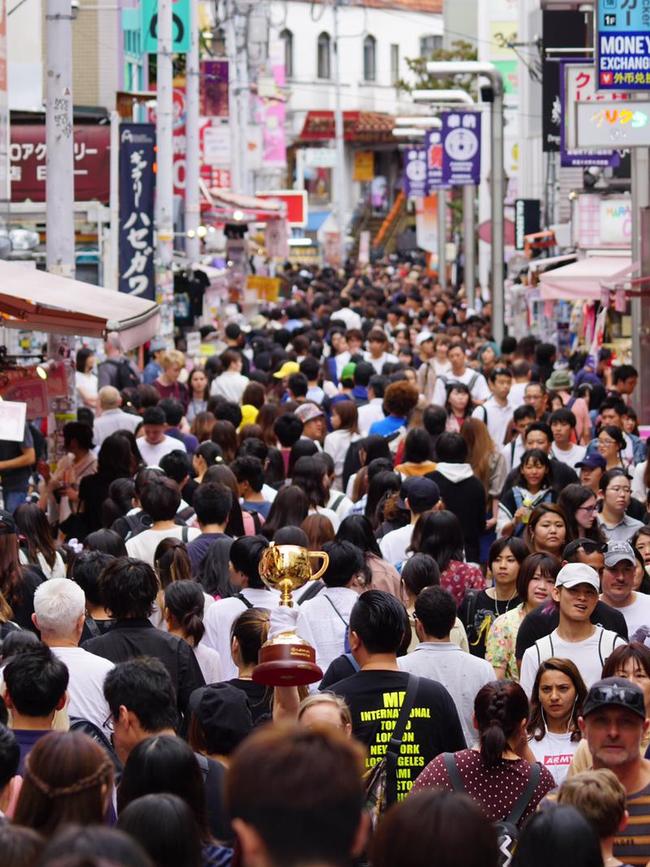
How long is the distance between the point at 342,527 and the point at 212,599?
782 mm

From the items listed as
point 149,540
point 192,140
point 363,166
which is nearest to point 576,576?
point 149,540

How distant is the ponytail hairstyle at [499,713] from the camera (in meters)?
6.23

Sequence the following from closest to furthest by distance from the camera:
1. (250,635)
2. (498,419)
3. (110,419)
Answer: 1. (250,635)
2. (110,419)
3. (498,419)

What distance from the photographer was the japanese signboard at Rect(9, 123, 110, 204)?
74.2 ft

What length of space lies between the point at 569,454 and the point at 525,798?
8.02 meters

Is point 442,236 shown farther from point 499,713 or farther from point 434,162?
point 499,713

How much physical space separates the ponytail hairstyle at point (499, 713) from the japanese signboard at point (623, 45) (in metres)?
11.6

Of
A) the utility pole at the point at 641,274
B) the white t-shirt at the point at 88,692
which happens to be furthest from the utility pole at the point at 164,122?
the white t-shirt at the point at 88,692

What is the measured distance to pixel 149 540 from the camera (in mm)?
10383

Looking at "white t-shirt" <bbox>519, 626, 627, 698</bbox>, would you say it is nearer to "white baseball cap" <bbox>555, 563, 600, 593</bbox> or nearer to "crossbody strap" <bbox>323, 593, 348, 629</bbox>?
"white baseball cap" <bbox>555, 563, 600, 593</bbox>

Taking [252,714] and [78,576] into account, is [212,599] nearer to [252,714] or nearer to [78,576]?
[78,576]

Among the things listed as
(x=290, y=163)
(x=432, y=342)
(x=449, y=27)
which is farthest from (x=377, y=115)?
(x=432, y=342)

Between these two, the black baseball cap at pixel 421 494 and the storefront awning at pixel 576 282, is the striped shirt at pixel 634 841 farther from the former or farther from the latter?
the storefront awning at pixel 576 282

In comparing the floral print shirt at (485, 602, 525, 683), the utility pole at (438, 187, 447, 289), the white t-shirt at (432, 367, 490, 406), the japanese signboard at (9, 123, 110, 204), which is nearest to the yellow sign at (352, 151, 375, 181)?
the utility pole at (438, 187, 447, 289)
